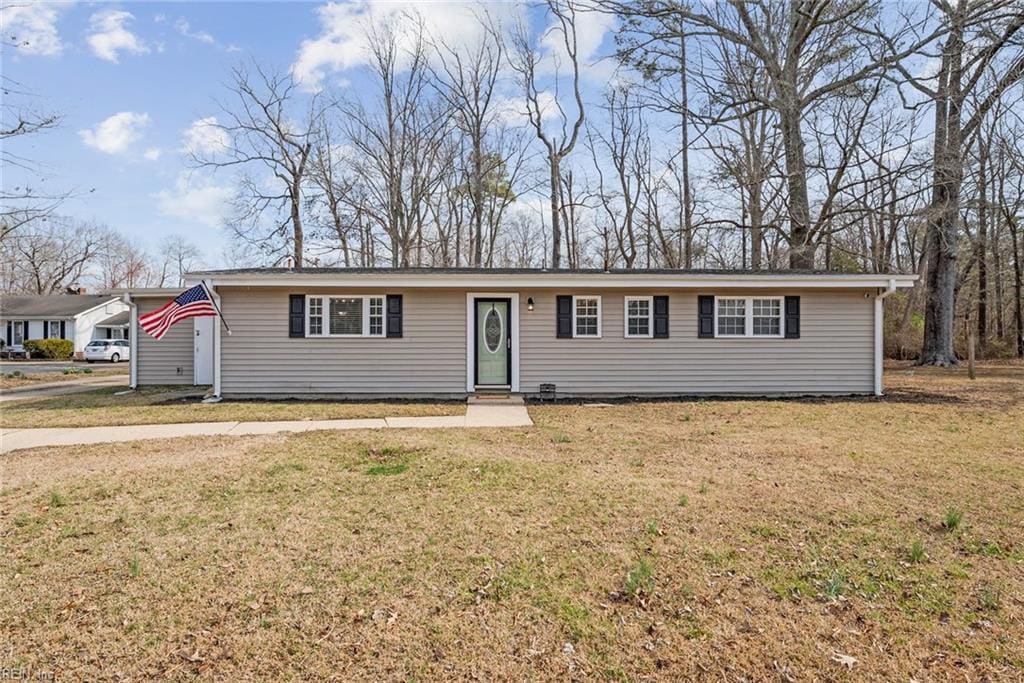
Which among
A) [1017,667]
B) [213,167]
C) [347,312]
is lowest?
[1017,667]

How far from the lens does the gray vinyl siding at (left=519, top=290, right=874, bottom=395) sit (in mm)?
11391

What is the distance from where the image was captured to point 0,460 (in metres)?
5.98

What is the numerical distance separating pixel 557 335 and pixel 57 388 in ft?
43.1

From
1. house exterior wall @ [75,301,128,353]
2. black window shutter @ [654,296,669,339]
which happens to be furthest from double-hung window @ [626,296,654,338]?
house exterior wall @ [75,301,128,353]

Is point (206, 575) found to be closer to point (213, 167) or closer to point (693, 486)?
point (693, 486)

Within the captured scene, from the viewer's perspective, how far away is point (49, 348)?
30156mm

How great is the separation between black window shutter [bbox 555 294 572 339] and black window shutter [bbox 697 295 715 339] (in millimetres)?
2646

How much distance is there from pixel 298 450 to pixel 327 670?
164 inches

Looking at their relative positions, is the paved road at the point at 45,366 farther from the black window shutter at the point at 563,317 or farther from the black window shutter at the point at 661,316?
the black window shutter at the point at 661,316

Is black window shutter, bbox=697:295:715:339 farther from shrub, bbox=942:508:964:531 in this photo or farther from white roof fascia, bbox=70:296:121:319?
white roof fascia, bbox=70:296:121:319

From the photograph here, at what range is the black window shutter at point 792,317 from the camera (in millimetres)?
11460

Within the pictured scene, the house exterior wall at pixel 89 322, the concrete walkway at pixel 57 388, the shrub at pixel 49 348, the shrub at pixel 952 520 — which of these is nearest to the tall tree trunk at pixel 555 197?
the concrete walkway at pixel 57 388

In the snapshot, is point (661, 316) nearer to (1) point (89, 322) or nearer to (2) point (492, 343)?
(2) point (492, 343)

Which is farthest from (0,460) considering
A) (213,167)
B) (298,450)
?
(213,167)
